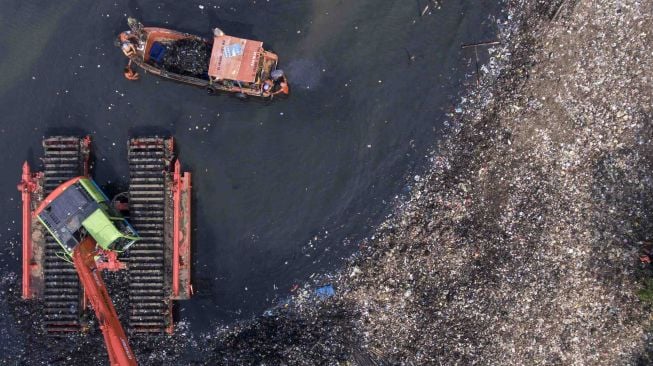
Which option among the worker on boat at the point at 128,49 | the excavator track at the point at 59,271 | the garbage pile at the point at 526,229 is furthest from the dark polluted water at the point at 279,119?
the garbage pile at the point at 526,229

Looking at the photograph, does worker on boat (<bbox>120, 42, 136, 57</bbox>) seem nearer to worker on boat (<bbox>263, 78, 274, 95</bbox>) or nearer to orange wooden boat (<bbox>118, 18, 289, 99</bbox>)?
orange wooden boat (<bbox>118, 18, 289, 99</bbox>)

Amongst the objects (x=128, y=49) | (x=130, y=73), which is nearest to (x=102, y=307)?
(x=130, y=73)

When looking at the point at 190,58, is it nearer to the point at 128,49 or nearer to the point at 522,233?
the point at 128,49

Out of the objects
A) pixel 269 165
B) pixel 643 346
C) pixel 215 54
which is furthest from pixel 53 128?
pixel 643 346

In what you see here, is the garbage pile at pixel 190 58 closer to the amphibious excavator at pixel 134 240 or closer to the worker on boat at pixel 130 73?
the worker on boat at pixel 130 73

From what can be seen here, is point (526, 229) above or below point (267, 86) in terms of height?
below
